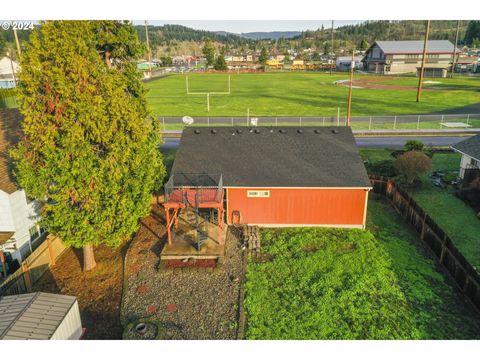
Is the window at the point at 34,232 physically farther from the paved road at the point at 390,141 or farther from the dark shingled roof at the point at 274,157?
the paved road at the point at 390,141

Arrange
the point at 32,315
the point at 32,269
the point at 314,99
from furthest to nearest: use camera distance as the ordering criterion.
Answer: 1. the point at 314,99
2. the point at 32,269
3. the point at 32,315

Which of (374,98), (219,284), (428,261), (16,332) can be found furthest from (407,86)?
(16,332)

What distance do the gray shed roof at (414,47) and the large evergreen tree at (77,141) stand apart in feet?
380

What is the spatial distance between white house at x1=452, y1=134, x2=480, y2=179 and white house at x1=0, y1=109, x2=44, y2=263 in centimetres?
2584

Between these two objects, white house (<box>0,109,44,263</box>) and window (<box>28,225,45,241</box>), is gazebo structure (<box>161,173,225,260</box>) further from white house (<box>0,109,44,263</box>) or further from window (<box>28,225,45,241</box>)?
window (<box>28,225,45,241</box>)

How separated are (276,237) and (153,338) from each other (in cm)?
864

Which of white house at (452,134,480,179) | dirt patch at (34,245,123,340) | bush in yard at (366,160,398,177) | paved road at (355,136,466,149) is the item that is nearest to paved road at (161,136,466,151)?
paved road at (355,136,466,149)

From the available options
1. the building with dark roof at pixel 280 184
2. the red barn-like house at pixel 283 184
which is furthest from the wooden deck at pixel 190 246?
the building with dark roof at pixel 280 184

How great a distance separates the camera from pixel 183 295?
1456cm

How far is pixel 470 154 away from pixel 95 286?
950 inches

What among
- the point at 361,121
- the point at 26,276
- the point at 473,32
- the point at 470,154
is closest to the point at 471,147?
the point at 470,154

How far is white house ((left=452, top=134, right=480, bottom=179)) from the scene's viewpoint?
2364 centimetres

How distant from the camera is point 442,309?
45.1 feet

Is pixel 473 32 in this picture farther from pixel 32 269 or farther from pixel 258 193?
pixel 32 269
